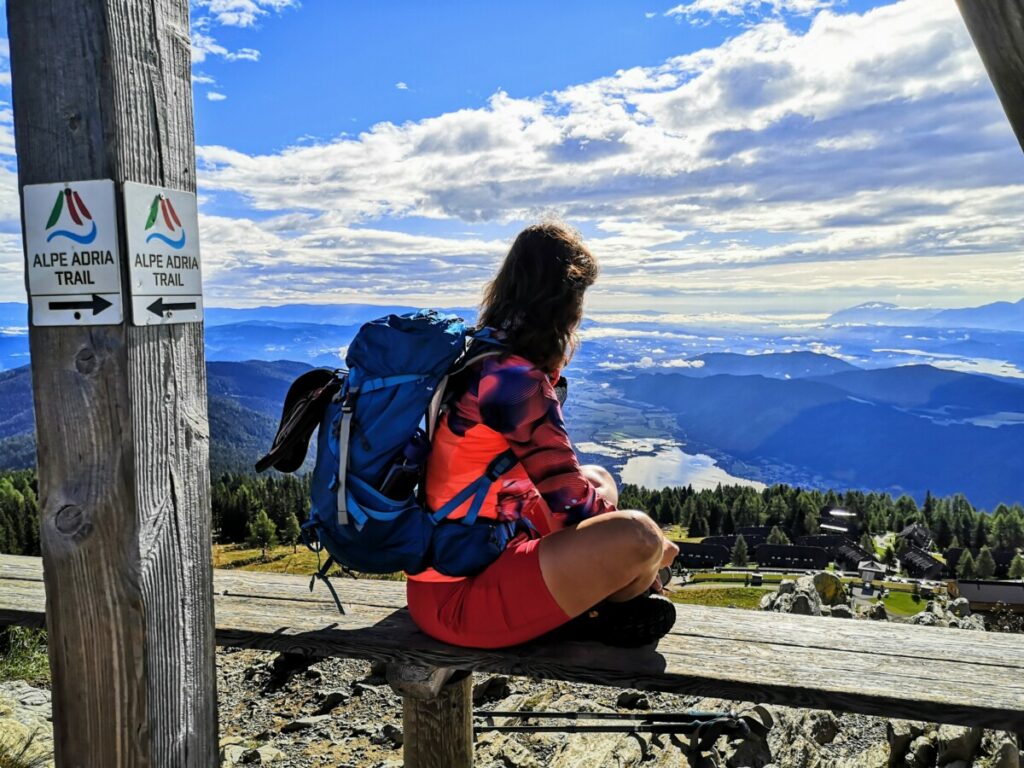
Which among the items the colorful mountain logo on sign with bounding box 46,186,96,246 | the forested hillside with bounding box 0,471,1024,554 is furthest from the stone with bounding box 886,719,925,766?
the forested hillside with bounding box 0,471,1024,554

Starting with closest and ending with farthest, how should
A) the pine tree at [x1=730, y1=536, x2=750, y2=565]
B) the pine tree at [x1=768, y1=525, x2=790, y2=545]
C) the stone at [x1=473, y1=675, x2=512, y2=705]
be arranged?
the stone at [x1=473, y1=675, x2=512, y2=705] < the pine tree at [x1=730, y1=536, x2=750, y2=565] < the pine tree at [x1=768, y1=525, x2=790, y2=545]

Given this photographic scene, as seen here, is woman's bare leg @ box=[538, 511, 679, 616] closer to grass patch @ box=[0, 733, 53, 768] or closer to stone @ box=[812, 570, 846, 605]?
grass patch @ box=[0, 733, 53, 768]

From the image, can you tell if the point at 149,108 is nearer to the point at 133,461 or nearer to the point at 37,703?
the point at 133,461

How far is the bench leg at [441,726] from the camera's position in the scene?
420 centimetres

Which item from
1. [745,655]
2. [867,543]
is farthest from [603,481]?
[867,543]

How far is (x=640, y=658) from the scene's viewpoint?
388 centimetres

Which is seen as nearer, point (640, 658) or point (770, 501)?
point (640, 658)

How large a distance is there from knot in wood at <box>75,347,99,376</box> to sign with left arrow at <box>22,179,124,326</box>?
83mm

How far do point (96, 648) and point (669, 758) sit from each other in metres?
4.91

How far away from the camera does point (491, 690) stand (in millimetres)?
8000

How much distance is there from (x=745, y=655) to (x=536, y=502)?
1.29 meters

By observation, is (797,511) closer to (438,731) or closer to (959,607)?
(959,607)

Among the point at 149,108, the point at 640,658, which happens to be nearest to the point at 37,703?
the point at 640,658

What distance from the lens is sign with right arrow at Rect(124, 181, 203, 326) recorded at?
92.9 inches
